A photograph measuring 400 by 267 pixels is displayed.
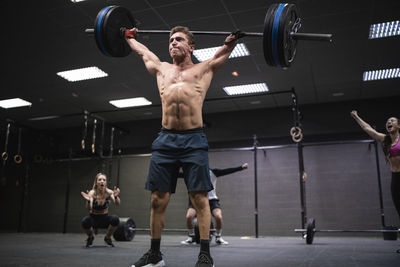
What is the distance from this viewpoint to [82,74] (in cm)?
608

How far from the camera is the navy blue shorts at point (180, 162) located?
1868 mm

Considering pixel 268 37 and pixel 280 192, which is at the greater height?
pixel 268 37

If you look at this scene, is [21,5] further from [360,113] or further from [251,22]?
[360,113]

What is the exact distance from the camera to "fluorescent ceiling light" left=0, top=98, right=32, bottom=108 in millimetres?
7309

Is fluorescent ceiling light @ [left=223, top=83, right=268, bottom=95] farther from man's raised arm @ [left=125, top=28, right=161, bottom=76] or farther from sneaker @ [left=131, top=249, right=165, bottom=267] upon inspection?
sneaker @ [left=131, top=249, right=165, bottom=267]

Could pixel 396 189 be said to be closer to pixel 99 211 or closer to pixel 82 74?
pixel 99 211

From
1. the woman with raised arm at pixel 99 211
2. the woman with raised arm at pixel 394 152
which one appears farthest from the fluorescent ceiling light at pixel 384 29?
the woman with raised arm at pixel 99 211

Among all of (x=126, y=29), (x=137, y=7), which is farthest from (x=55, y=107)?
(x=126, y=29)

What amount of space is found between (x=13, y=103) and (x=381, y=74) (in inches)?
282

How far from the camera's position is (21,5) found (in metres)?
4.14

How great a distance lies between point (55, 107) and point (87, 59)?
276 cm

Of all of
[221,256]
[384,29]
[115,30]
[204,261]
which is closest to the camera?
[204,261]

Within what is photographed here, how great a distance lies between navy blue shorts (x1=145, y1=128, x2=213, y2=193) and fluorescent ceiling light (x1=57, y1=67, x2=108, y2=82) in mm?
4360

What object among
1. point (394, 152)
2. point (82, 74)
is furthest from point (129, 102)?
point (394, 152)
